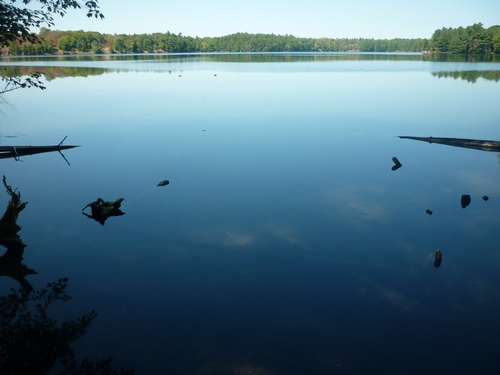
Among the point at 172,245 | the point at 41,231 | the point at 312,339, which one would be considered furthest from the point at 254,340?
the point at 41,231

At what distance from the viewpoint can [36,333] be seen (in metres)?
8.58

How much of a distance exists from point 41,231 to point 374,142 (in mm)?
19653

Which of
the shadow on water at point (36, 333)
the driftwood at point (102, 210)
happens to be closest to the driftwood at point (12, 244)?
the shadow on water at point (36, 333)

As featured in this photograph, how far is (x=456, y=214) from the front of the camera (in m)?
14.4

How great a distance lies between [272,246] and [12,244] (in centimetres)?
814

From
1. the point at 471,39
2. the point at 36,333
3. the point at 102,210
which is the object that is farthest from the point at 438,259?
the point at 471,39

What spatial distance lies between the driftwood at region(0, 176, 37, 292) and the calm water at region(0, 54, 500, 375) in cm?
34

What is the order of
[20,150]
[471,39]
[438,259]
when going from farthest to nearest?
[471,39]
[20,150]
[438,259]

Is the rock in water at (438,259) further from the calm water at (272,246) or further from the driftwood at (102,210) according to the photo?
the driftwood at (102,210)

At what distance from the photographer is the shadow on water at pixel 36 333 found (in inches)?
301

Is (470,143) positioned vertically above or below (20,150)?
above

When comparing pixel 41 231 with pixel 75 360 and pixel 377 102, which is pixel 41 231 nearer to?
pixel 75 360

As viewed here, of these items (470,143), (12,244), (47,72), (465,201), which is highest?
(47,72)

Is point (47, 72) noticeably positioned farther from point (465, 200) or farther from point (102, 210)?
point (465, 200)
